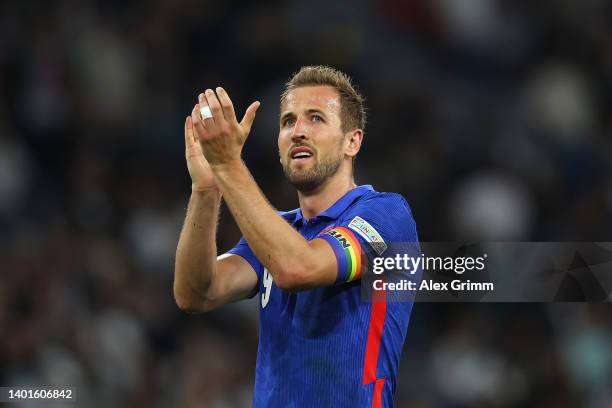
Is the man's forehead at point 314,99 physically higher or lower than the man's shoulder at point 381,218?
higher

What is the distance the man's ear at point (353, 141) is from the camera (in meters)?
4.02

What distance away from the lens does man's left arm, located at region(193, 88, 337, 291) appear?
324cm

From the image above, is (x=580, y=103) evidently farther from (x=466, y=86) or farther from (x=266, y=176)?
(x=266, y=176)

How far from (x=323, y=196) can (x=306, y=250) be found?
663 millimetres

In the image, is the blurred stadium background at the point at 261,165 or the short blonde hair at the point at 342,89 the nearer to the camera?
the short blonde hair at the point at 342,89

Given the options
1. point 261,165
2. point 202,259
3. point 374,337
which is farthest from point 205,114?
point 261,165

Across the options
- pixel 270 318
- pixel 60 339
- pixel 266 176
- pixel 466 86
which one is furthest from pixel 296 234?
pixel 466 86

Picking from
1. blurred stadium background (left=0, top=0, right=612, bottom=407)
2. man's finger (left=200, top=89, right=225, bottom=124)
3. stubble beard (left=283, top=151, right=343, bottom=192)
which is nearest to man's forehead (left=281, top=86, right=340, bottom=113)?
stubble beard (left=283, top=151, right=343, bottom=192)

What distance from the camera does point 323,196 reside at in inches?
154

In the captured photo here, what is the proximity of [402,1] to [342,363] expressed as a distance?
6027 mm

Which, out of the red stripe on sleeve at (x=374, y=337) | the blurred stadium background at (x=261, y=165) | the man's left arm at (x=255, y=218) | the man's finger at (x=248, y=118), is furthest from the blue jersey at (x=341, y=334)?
the blurred stadium background at (x=261, y=165)

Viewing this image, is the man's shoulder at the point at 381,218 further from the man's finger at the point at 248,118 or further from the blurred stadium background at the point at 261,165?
Result: the blurred stadium background at the point at 261,165

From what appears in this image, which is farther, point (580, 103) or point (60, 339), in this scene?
point (580, 103)

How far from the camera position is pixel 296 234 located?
130 inches
